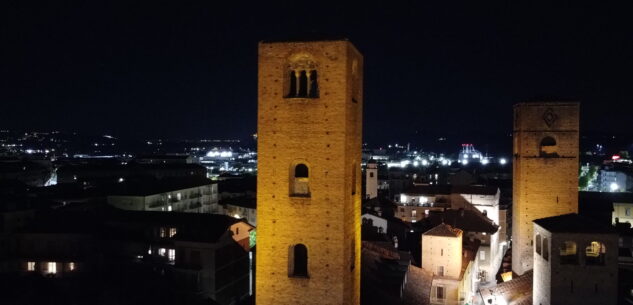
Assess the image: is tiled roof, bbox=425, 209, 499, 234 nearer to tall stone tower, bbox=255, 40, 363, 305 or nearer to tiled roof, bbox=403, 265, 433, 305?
tiled roof, bbox=403, 265, 433, 305

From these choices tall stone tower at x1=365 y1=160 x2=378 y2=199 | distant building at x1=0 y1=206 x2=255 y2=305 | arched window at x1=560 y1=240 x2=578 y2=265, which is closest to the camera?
arched window at x1=560 y1=240 x2=578 y2=265

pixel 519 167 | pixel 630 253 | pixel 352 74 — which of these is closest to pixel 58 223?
pixel 352 74

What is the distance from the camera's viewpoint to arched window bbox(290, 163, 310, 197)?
1973cm

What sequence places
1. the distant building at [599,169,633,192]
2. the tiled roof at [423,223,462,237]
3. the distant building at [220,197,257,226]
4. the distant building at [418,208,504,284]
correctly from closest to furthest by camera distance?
the tiled roof at [423,223,462,237]
the distant building at [418,208,504,284]
the distant building at [220,197,257,226]
the distant building at [599,169,633,192]

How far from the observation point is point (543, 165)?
3822cm

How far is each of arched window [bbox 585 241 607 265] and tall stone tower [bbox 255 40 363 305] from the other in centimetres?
1414

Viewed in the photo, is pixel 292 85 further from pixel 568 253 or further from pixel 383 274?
pixel 568 253

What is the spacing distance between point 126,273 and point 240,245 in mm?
7751

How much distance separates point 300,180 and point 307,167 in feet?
4.07

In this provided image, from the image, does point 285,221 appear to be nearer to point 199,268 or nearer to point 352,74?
point 352,74

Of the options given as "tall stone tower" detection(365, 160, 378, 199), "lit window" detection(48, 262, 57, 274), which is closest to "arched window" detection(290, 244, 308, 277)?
"lit window" detection(48, 262, 57, 274)

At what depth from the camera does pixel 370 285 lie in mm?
25891

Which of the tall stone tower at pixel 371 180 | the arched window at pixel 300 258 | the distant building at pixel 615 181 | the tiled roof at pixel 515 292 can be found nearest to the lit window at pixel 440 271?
the tiled roof at pixel 515 292

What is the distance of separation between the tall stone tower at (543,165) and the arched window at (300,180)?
73.8 ft
